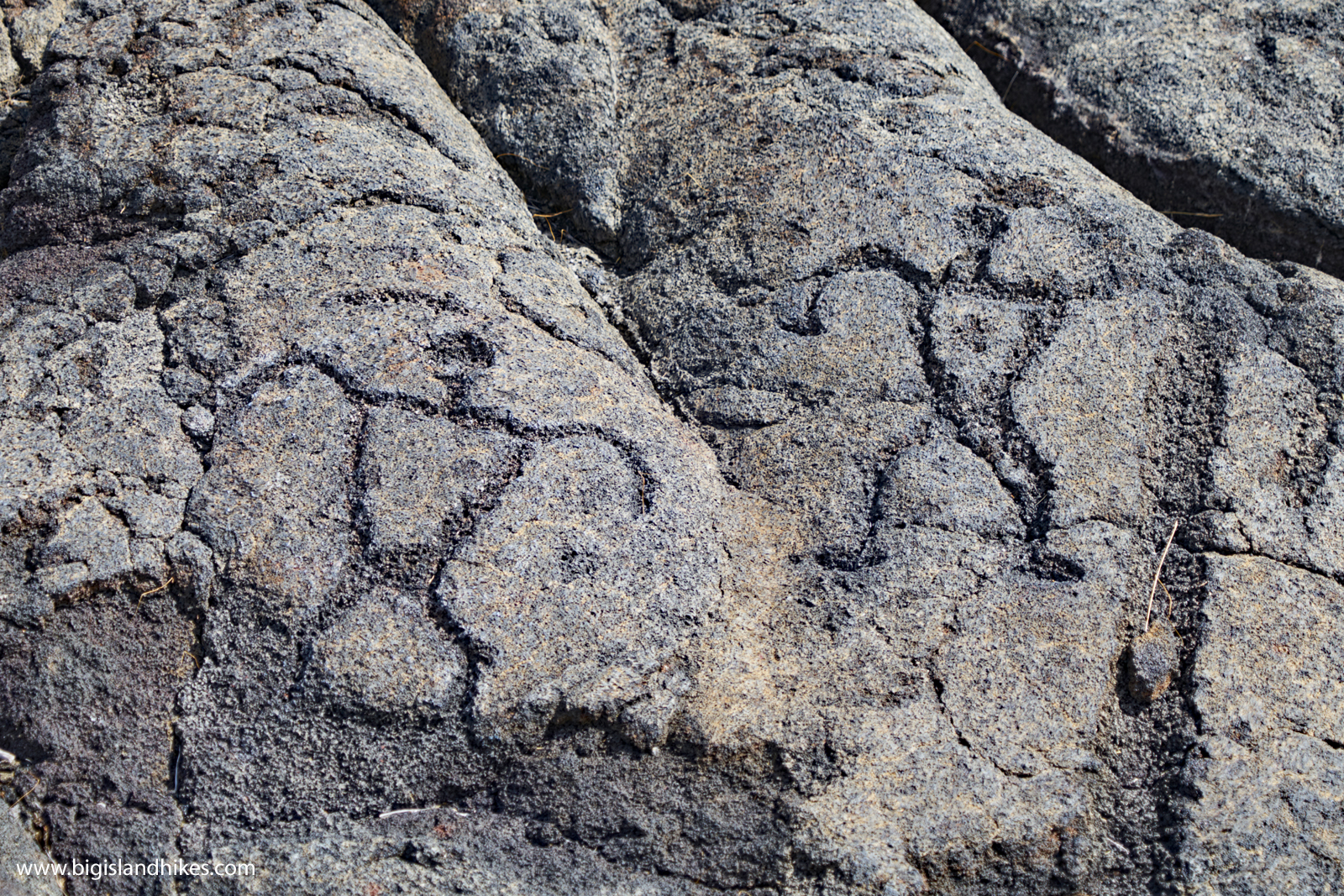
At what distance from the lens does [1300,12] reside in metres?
2.34

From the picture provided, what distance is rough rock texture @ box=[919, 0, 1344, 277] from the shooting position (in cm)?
217

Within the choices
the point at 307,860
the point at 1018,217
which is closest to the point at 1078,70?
the point at 1018,217

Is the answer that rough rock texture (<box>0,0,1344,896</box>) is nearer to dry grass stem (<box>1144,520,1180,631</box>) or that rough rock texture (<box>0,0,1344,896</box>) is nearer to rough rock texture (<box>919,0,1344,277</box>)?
dry grass stem (<box>1144,520,1180,631</box>)

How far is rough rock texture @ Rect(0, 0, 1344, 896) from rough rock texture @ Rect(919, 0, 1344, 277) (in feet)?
0.91

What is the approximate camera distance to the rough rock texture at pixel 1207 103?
2.17 m

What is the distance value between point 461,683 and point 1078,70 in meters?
2.03

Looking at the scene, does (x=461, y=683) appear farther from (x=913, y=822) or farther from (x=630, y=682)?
(x=913, y=822)

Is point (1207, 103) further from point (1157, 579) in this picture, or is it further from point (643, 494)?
point (643, 494)

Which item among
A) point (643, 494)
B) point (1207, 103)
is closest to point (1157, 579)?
point (643, 494)

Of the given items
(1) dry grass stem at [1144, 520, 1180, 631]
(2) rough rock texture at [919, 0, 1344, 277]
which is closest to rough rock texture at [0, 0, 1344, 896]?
(1) dry grass stem at [1144, 520, 1180, 631]

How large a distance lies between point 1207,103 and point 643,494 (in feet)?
5.46

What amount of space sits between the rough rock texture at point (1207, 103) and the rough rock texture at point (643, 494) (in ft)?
0.91

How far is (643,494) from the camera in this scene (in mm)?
1565

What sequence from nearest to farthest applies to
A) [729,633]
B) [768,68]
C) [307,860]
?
[307,860] → [729,633] → [768,68]
